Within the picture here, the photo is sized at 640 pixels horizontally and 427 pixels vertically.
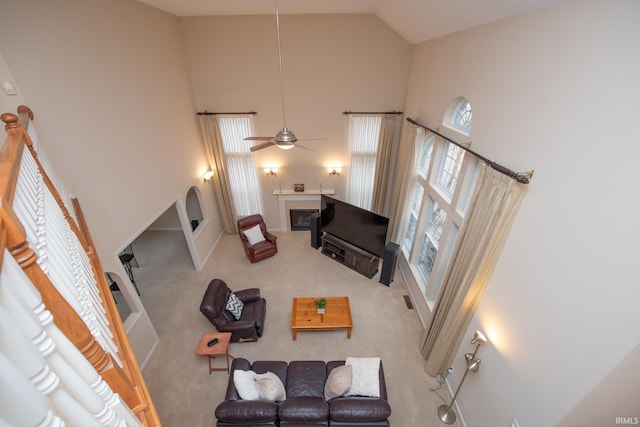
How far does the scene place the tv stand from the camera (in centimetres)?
625

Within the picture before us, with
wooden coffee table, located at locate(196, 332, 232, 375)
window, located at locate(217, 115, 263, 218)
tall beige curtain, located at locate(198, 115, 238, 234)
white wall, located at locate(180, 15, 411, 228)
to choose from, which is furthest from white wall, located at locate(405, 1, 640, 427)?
tall beige curtain, located at locate(198, 115, 238, 234)

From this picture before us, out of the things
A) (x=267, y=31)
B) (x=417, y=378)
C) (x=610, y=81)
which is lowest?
(x=417, y=378)

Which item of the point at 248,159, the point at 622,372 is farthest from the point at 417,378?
the point at 248,159

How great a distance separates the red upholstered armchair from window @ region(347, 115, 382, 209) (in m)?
2.44

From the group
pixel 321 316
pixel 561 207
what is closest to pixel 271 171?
pixel 321 316

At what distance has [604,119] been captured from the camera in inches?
76.7

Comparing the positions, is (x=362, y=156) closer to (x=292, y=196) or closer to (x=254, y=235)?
(x=292, y=196)

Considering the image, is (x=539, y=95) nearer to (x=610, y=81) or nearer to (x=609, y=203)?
(x=610, y=81)

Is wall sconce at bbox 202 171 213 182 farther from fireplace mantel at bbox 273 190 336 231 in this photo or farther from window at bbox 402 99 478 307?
window at bbox 402 99 478 307

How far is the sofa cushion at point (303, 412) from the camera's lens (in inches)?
129

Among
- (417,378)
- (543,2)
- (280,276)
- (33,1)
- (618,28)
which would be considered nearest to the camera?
(618,28)

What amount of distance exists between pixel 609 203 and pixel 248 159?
663cm

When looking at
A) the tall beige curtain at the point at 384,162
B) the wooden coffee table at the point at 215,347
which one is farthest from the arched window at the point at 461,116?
the wooden coffee table at the point at 215,347

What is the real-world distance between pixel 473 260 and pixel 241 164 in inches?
229
